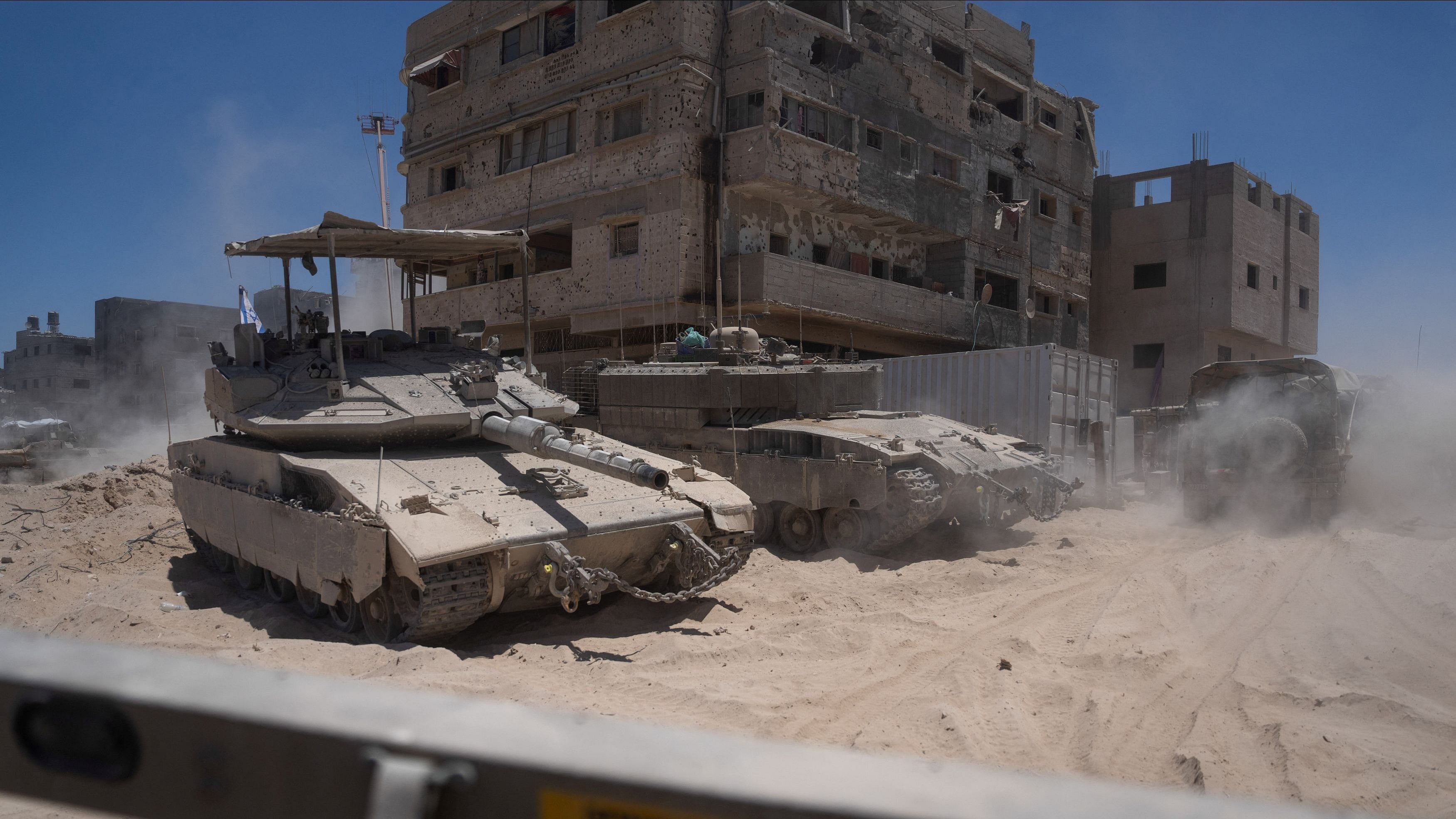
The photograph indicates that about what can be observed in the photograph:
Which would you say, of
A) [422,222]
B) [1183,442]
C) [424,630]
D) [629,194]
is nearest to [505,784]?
[424,630]

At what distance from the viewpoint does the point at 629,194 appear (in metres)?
20.1

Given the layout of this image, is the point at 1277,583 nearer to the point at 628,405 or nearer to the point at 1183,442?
the point at 1183,442

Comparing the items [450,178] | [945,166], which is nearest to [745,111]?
[945,166]

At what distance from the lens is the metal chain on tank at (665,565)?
6258mm

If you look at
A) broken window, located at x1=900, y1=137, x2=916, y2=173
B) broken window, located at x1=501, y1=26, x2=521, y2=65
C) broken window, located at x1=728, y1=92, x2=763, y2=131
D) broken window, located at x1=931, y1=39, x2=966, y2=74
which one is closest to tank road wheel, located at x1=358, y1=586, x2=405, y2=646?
broken window, located at x1=728, y1=92, x2=763, y2=131

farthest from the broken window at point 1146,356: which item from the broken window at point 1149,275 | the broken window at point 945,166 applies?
the broken window at point 945,166

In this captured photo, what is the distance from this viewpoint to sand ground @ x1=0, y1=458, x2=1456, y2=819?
4.32 metres

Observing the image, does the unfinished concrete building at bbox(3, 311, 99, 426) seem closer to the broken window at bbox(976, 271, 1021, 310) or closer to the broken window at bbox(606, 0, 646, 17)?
the broken window at bbox(606, 0, 646, 17)

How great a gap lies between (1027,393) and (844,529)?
5.40m

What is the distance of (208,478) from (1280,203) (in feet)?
108

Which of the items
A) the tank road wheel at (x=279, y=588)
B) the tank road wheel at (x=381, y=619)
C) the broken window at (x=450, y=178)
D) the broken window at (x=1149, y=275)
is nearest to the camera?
the tank road wheel at (x=381, y=619)

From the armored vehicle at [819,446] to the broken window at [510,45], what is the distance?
43.5ft

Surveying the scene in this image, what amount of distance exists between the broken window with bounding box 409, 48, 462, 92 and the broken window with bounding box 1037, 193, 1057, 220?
55.7 ft

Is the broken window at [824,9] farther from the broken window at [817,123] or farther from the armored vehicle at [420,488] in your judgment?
the armored vehicle at [420,488]
